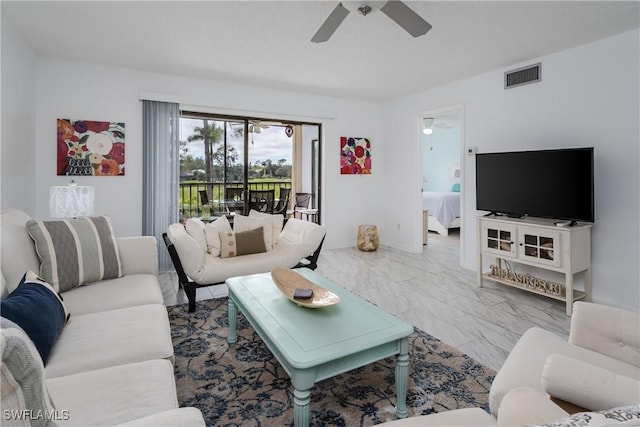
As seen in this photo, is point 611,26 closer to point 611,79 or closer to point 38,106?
point 611,79

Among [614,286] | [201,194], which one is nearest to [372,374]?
[614,286]

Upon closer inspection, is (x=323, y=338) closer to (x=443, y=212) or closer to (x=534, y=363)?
(x=534, y=363)

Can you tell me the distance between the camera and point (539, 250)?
127 inches

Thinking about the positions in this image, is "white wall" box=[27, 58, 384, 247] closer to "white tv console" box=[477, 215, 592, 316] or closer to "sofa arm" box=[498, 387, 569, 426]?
"white tv console" box=[477, 215, 592, 316]

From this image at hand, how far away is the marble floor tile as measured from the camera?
8.55 ft

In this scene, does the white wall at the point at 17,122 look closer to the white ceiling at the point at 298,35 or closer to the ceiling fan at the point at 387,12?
the white ceiling at the point at 298,35

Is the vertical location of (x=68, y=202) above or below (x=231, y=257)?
above

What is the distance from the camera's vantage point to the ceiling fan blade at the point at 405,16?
2.23m

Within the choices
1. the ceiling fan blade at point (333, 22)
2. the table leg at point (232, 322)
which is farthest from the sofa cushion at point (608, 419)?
the ceiling fan blade at point (333, 22)

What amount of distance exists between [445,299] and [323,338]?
2.15m

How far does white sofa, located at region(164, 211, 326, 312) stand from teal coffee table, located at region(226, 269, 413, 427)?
3.28ft

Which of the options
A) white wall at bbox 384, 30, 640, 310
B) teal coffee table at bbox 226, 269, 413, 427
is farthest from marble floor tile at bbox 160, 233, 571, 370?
teal coffee table at bbox 226, 269, 413, 427

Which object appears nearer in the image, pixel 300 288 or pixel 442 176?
pixel 300 288

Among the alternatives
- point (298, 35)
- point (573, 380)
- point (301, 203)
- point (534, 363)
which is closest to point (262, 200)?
point (301, 203)
